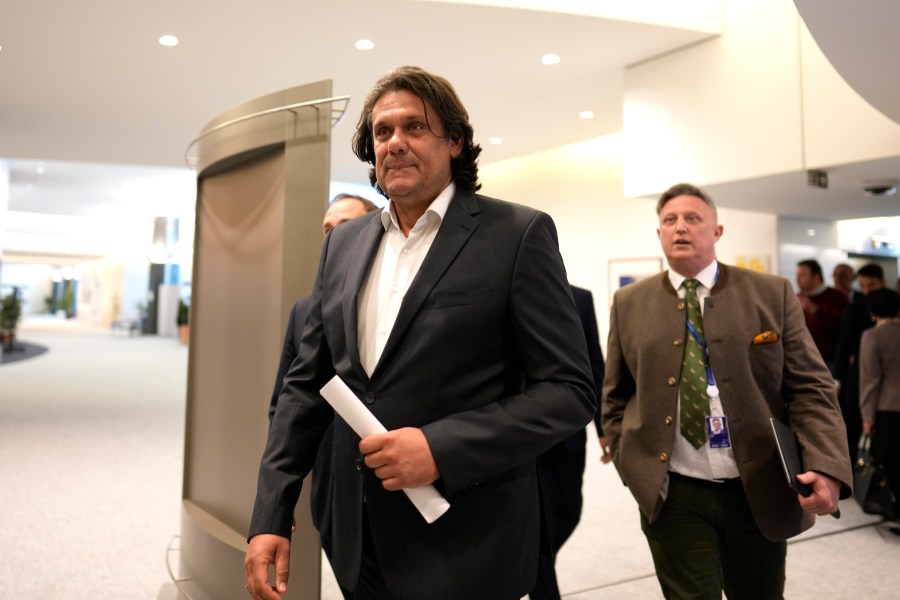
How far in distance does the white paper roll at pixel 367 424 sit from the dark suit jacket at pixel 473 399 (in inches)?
1.2

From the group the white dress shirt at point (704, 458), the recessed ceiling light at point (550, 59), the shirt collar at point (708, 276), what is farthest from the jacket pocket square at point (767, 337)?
the recessed ceiling light at point (550, 59)

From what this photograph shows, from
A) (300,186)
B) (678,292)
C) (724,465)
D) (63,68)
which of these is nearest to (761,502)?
(724,465)

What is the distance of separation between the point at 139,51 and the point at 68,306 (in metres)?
49.3

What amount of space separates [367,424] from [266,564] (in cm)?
40

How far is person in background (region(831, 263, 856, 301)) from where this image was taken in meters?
7.32

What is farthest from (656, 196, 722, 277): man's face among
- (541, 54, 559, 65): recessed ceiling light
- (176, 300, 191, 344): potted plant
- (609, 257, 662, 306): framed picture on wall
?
(176, 300, 191, 344): potted plant

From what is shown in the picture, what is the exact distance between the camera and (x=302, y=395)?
1.53m

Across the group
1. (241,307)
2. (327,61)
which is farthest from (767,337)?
(327,61)

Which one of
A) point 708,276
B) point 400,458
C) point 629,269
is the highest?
point 629,269

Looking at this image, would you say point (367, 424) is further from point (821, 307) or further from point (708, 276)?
point (821, 307)

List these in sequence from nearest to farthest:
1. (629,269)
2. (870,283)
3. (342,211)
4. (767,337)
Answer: (767,337), (342,211), (870,283), (629,269)

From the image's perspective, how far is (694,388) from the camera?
2.30 metres

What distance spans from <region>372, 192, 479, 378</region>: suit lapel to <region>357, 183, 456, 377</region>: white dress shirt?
0.04m

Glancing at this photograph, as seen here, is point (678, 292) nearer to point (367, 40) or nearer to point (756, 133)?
point (756, 133)
